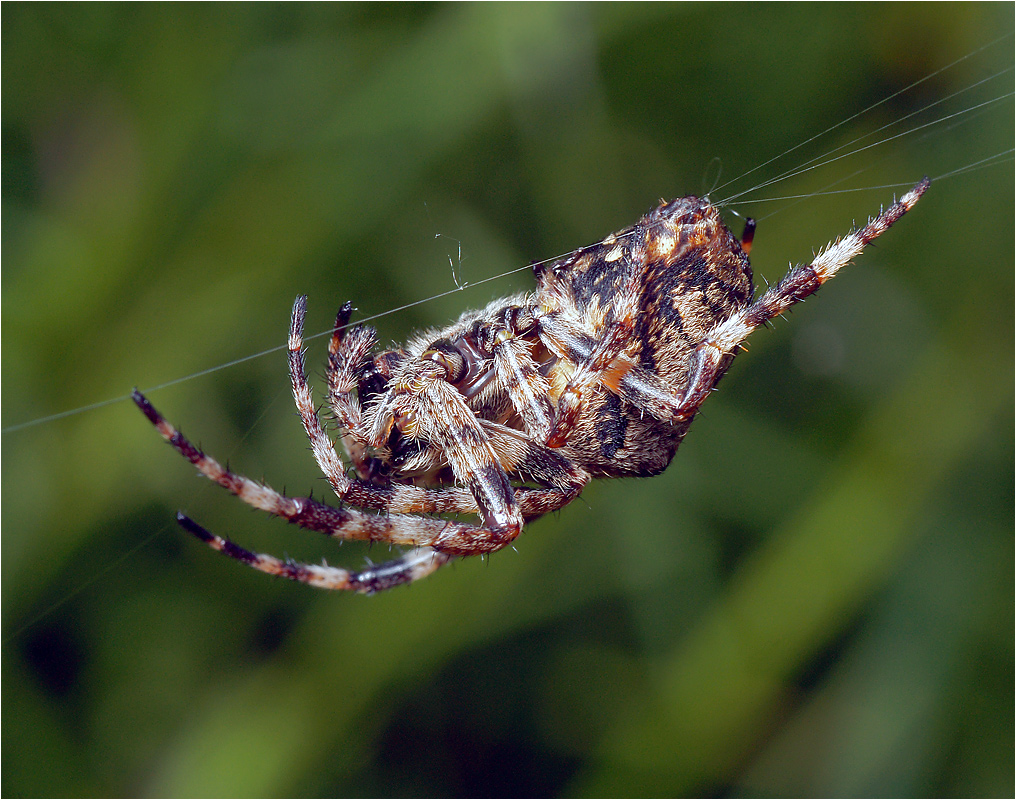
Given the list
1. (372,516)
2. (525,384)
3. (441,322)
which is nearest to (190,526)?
(372,516)

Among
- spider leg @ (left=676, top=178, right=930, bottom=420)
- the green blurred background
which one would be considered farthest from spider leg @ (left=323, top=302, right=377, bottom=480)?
the green blurred background

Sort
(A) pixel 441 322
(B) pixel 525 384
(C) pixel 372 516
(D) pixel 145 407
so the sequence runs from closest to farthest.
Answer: (D) pixel 145 407 → (B) pixel 525 384 → (C) pixel 372 516 → (A) pixel 441 322

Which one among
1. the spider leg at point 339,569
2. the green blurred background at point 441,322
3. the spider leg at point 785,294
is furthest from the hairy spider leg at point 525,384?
the green blurred background at point 441,322

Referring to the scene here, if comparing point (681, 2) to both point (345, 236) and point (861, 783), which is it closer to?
point (345, 236)

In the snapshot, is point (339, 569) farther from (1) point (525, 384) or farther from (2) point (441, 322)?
(2) point (441, 322)

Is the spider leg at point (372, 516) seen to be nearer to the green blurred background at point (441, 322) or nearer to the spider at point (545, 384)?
the spider at point (545, 384)

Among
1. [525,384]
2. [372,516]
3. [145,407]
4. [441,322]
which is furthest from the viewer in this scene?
[441,322]

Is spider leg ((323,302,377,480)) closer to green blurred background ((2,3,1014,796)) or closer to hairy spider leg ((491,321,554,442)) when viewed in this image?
hairy spider leg ((491,321,554,442))
